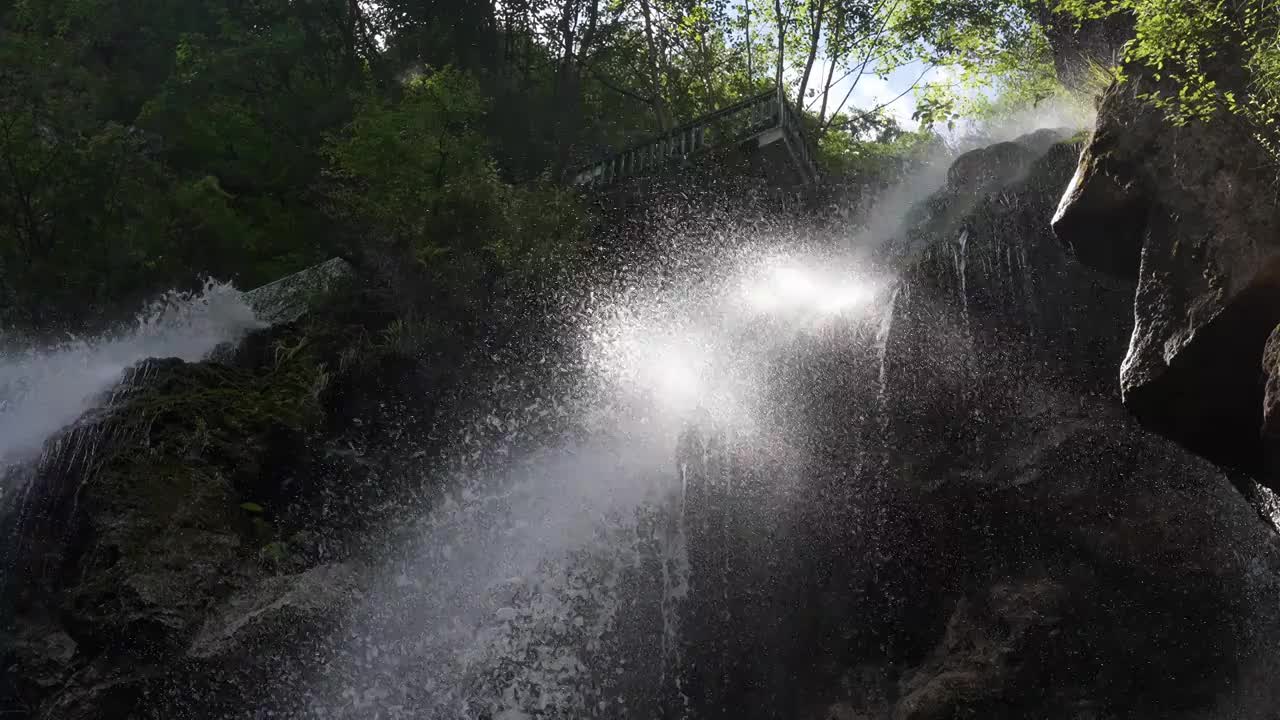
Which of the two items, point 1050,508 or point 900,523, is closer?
point 1050,508

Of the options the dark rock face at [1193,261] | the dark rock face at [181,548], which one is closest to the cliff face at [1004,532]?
the dark rock face at [1193,261]

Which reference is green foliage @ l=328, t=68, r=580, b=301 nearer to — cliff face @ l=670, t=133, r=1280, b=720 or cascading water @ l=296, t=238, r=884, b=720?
cascading water @ l=296, t=238, r=884, b=720

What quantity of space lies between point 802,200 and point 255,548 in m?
14.5

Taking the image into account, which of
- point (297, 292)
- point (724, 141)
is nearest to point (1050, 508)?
point (724, 141)

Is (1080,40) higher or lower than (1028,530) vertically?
higher

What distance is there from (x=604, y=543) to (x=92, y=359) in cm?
1052

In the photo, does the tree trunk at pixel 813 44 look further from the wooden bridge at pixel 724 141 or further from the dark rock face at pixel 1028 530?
the dark rock face at pixel 1028 530

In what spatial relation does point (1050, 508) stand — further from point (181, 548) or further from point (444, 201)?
point (444, 201)

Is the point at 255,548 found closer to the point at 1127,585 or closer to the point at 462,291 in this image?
the point at 462,291

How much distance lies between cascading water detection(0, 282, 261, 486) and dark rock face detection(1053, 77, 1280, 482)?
14993mm

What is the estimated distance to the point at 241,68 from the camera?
2786cm

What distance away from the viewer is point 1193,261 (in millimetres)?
10109

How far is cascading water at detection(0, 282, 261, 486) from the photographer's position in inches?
658

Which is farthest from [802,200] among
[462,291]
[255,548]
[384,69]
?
[255,548]
